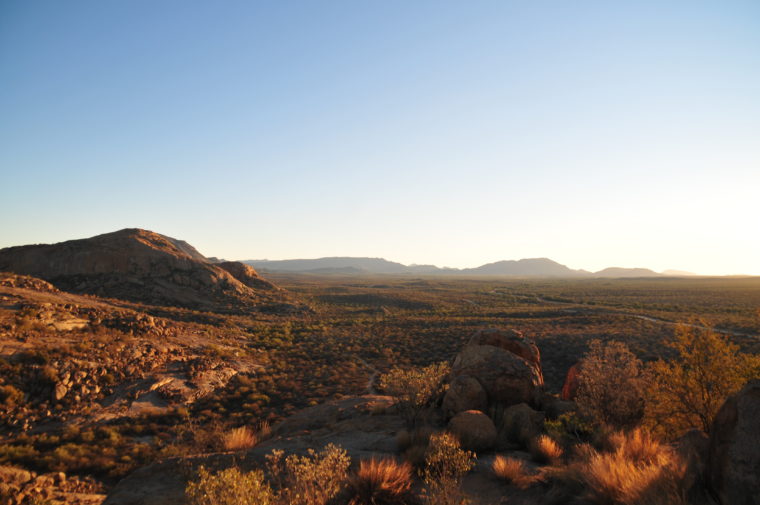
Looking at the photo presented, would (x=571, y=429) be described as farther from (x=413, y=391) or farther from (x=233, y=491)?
(x=233, y=491)

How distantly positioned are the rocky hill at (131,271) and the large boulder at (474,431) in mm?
40100

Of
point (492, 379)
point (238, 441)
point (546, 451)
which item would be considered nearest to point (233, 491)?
point (238, 441)

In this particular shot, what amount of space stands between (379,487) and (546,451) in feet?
16.1

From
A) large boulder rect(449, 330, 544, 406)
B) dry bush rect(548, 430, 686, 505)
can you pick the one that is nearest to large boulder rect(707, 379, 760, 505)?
dry bush rect(548, 430, 686, 505)

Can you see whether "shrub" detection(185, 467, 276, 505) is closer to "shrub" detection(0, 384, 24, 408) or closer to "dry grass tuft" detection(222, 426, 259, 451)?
"dry grass tuft" detection(222, 426, 259, 451)

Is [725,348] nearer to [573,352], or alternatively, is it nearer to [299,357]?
[573,352]

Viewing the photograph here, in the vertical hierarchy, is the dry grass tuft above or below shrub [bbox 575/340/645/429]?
below

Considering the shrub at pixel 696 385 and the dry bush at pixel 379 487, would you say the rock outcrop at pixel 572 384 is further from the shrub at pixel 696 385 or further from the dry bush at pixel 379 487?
the dry bush at pixel 379 487

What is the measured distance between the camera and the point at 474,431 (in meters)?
9.40

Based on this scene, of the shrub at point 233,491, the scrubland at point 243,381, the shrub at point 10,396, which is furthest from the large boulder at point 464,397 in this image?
the shrub at point 10,396

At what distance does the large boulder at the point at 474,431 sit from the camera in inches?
362

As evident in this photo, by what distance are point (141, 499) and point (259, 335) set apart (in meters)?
28.6

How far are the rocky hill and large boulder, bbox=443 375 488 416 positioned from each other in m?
38.3

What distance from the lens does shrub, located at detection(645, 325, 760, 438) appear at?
909 centimetres
